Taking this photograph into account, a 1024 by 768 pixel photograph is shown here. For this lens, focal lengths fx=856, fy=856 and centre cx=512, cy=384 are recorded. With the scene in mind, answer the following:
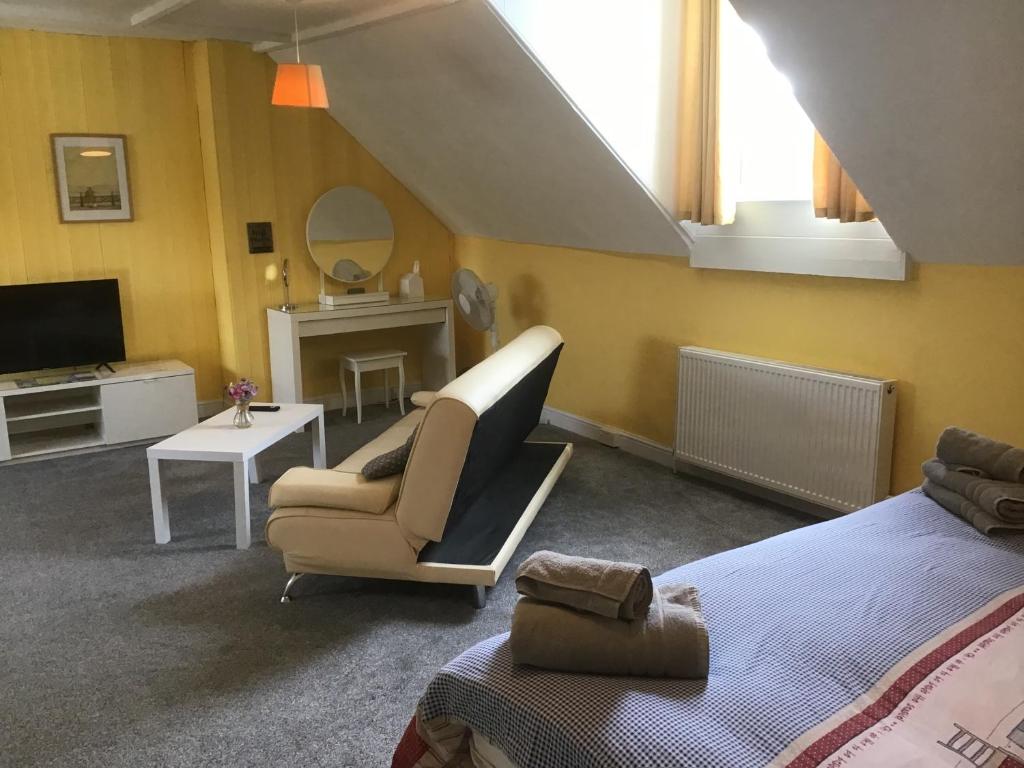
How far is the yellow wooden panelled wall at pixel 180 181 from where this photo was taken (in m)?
4.87

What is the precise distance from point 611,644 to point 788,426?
7.47 ft

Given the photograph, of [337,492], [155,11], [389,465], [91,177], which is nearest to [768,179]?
[389,465]

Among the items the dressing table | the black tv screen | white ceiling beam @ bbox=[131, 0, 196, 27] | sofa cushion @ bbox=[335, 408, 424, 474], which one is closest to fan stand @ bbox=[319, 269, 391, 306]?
the dressing table

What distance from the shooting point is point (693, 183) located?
155 inches

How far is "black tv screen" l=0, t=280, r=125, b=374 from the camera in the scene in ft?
15.7

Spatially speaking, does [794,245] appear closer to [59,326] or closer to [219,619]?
[219,619]

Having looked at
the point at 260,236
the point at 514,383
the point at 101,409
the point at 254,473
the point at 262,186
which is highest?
the point at 262,186

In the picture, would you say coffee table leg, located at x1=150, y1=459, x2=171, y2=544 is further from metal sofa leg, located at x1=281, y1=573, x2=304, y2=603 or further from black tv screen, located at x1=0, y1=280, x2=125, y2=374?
black tv screen, located at x1=0, y1=280, x2=125, y2=374

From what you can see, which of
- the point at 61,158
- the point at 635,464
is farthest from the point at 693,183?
the point at 61,158

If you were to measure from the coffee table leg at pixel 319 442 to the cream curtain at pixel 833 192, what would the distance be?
2483mm

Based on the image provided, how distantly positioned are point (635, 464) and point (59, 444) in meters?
3.26

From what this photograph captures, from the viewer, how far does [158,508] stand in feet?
11.8

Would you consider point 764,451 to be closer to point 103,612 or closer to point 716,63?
point 716,63

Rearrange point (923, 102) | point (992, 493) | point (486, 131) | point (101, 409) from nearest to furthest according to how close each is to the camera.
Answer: point (992, 493) < point (923, 102) < point (486, 131) < point (101, 409)
